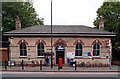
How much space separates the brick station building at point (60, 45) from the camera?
4347 centimetres

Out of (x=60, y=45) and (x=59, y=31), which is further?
(x=59, y=31)

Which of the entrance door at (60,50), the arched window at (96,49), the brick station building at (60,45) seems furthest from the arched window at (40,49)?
the arched window at (96,49)

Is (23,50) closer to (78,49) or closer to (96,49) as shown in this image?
(78,49)

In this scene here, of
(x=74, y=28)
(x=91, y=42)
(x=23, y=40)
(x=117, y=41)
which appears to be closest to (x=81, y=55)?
(x=91, y=42)

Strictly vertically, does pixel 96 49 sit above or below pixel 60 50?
above

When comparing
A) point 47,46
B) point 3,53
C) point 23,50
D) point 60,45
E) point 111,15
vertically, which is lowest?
point 3,53

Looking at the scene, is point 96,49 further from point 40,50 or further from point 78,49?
point 40,50

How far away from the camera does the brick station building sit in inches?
1711

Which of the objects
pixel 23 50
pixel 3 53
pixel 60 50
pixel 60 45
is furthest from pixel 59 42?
pixel 3 53

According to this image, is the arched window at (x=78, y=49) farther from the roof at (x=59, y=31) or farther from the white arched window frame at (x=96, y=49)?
the white arched window frame at (x=96, y=49)

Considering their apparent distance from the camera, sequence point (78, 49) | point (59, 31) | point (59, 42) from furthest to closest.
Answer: point (59, 31) < point (78, 49) < point (59, 42)

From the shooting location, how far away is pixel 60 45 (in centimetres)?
4353

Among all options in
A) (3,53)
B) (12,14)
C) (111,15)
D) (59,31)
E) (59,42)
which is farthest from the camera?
(12,14)

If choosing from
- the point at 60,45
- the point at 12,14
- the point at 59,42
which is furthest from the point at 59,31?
the point at 12,14
